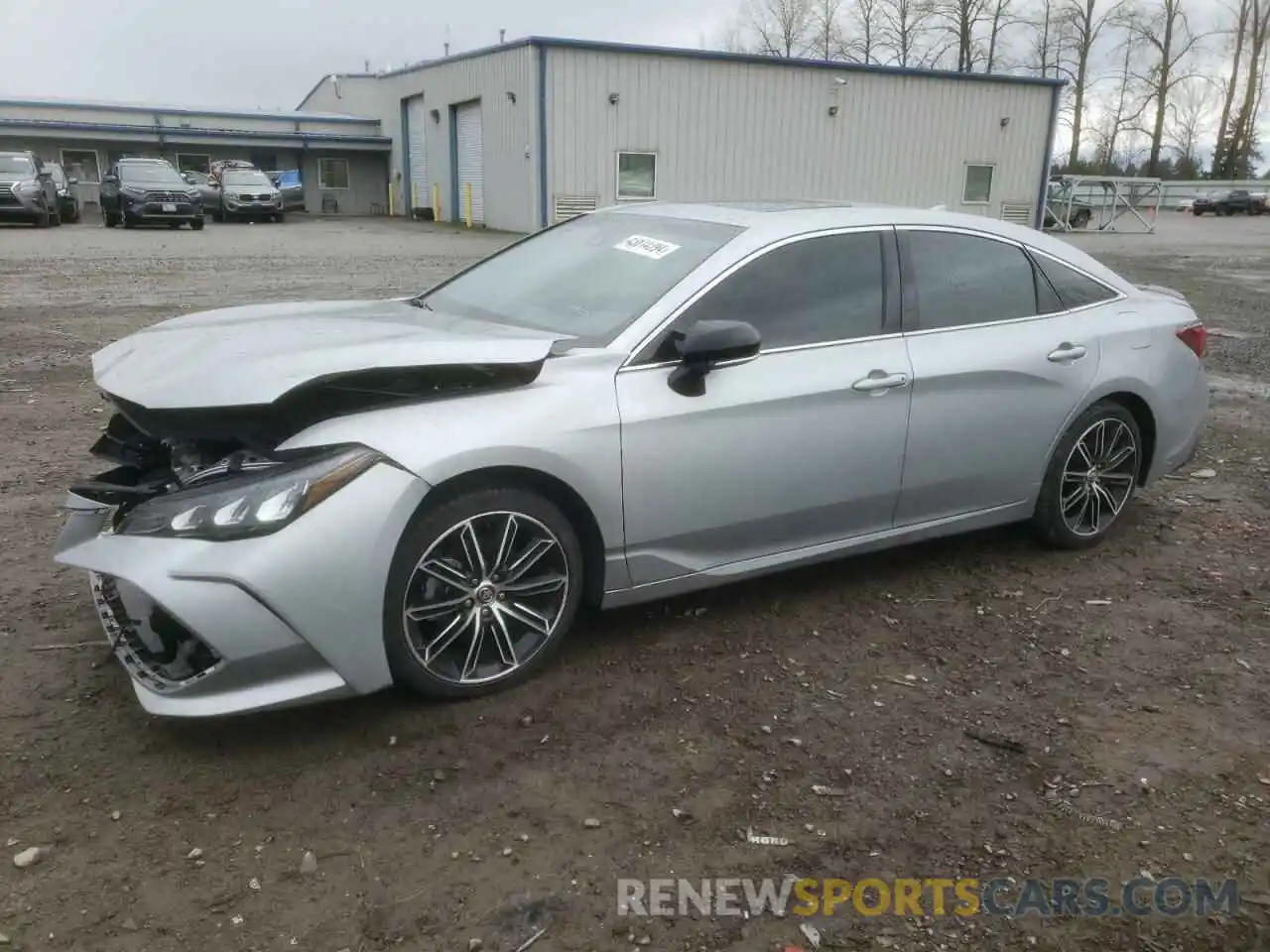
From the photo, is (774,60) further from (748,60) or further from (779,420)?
(779,420)

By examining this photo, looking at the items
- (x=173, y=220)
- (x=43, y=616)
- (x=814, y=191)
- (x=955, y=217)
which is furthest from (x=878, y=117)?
(x=43, y=616)

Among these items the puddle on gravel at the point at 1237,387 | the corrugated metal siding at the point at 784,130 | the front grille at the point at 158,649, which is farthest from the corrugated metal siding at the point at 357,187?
the front grille at the point at 158,649

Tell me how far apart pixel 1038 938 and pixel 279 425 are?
7.95ft

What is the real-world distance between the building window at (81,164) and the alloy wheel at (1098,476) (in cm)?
4274

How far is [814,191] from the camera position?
2878 cm

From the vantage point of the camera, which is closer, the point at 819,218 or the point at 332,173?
the point at 819,218

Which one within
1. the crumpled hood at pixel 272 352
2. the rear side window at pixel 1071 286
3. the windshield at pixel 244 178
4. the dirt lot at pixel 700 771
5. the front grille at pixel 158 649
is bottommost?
the dirt lot at pixel 700 771

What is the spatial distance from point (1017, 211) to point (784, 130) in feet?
27.4

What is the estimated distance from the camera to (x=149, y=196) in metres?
25.5

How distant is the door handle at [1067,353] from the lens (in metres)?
4.45

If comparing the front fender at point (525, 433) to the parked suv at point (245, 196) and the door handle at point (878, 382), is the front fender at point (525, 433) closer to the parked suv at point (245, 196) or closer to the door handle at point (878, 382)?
the door handle at point (878, 382)

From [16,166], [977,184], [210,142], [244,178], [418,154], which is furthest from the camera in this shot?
[210,142]

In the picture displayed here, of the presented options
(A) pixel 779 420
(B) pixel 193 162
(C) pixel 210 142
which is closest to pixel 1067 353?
(A) pixel 779 420

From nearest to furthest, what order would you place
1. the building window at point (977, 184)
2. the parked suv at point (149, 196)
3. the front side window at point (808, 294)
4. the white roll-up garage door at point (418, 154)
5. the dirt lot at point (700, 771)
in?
1. the dirt lot at point (700, 771)
2. the front side window at point (808, 294)
3. the parked suv at point (149, 196)
4. the building window at point (977, 184)
5. the white roll-up garage door at point (418, 154)
